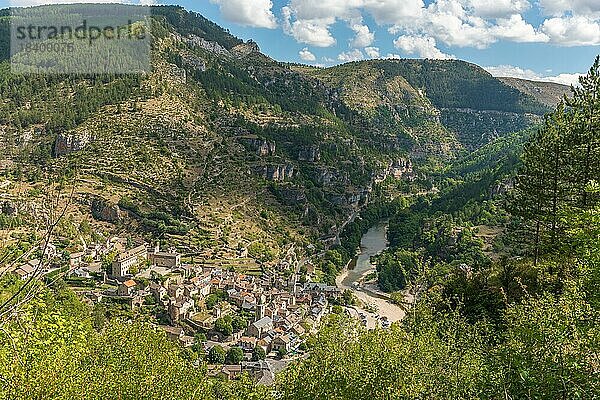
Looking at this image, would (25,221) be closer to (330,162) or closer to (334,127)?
(330,162)

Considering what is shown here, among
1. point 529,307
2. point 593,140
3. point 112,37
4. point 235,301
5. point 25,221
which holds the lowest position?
point 235,301

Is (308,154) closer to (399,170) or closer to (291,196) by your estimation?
(291,196)

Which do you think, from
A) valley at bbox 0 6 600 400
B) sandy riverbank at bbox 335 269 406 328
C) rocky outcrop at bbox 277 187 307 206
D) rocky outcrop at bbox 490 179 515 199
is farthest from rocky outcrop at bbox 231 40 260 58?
sandy riverbank at bbox 335 269 406 328

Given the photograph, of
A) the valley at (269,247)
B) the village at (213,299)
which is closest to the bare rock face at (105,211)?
the valley at (269,247)

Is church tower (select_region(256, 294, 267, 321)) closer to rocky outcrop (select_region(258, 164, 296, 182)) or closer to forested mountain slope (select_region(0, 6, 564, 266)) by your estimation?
forested mountain slope (select_region(0, 6, 564, 266))

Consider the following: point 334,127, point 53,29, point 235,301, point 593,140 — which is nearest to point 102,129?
point 235,301

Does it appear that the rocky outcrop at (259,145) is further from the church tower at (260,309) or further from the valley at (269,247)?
the church tower at (260,309)

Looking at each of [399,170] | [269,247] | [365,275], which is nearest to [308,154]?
[269,247]
